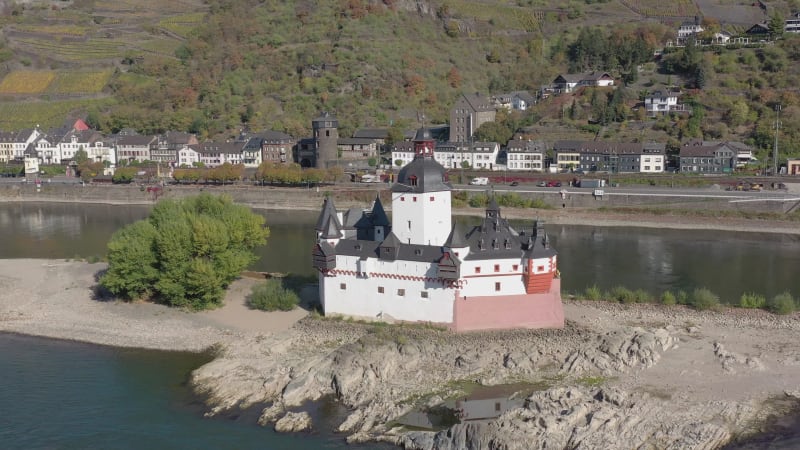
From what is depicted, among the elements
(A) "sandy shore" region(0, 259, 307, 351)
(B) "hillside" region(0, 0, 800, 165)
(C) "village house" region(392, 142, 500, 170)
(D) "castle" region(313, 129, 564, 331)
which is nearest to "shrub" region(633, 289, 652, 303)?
(D) "castle" region(313, 129, 564, 331)

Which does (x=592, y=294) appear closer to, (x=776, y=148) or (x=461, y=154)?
(x=776, y=148)

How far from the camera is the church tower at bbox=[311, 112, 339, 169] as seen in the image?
7381cm

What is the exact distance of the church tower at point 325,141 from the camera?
242 feet

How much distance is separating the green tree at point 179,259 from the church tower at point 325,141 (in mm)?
39041

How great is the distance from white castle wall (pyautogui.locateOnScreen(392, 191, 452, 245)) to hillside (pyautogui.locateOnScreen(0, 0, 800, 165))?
147 ft

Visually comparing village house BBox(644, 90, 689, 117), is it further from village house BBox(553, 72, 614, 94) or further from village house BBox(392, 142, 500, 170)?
village house BBox(392, 142, 500, 170)

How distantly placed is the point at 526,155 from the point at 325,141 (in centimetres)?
1839

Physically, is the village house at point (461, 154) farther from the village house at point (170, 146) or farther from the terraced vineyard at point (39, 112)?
the terraced vineyard at point (39, 112)

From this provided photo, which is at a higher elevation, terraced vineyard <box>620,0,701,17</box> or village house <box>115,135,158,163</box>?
terraced vineyard <box>620,0,701,17</box>

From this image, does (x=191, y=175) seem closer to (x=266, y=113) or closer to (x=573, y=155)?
(x=266, y=113)

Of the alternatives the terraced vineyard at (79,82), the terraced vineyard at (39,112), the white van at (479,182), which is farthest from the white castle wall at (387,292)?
the terraced vineyard at (79,82)

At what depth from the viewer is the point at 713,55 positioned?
8325 cm

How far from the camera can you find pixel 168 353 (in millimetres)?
28906

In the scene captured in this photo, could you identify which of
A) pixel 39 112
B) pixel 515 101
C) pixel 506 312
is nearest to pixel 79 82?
pixel 39 112
